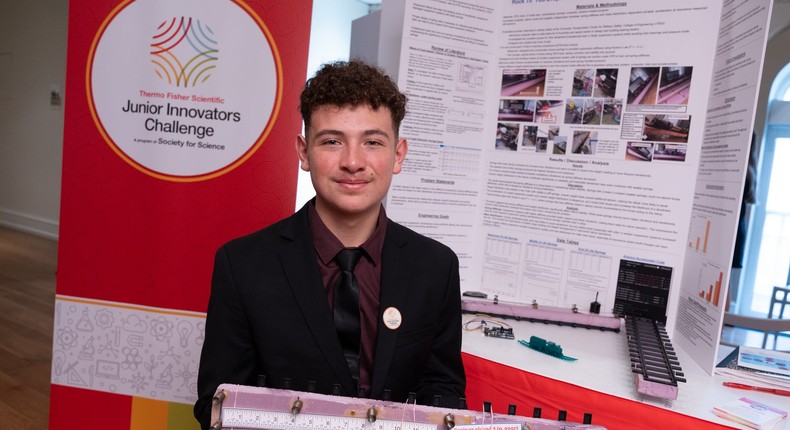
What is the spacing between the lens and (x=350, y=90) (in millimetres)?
1354

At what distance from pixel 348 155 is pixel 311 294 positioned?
1.23 feet

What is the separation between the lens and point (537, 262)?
2.44 meters

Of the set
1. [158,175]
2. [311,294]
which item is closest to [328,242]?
[311,294]

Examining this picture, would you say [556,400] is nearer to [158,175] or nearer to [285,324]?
[285,324]

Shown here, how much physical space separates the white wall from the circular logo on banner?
636cm

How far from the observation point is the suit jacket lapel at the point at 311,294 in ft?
4.44

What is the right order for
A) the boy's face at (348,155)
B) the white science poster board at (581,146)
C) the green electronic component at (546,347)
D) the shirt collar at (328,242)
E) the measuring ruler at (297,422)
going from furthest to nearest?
the white science poster board at (581,146)
the green electronic component at (546,347)
the shirt collar at (328,242)
the boy's face at (348,155)
the measuring ruler at (297,422)

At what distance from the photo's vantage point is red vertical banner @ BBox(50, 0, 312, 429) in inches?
85.0

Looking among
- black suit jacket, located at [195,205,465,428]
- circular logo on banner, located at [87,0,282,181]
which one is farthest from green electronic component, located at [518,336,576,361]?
circular logo on banner, located at [87,0,282,181]

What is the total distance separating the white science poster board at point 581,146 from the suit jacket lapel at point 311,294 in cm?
103

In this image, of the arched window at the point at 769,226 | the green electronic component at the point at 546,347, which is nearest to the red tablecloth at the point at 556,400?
the green electronic component at the point at 546,347

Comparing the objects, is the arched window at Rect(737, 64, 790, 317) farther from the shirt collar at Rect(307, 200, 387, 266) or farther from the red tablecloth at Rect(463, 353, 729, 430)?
the shirt collar at Rect(307, 200, 387, 266)

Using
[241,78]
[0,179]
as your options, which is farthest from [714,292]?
[0,179]

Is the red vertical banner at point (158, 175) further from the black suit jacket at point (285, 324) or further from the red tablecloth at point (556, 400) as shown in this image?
the red tablecloth at point (556, 400)
